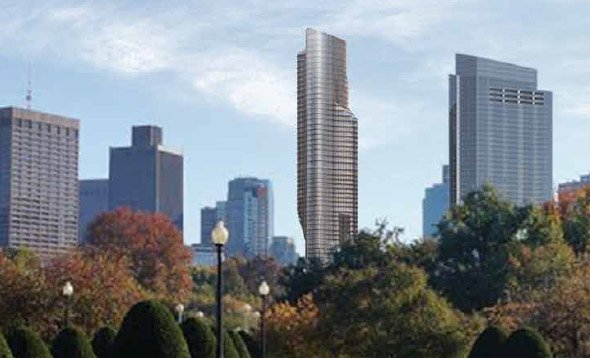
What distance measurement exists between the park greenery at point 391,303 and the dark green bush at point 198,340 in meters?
0.04

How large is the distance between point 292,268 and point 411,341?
138 feet

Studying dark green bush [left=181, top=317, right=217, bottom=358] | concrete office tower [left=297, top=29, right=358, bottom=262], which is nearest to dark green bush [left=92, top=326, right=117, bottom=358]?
dark green bush [left=181, top=317, right=217, bottom=358]

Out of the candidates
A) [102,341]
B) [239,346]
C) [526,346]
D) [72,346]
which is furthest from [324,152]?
[72,346]

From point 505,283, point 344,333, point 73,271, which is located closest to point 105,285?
point 73,271

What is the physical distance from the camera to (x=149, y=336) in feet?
106

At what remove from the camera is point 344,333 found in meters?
52.7

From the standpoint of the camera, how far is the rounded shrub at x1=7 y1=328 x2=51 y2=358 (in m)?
34.0

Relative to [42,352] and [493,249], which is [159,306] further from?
[493,249]

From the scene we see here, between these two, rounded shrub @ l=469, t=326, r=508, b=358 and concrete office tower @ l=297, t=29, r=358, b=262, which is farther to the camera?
concrete office tower @ l=297, t=29, r=358, b=262

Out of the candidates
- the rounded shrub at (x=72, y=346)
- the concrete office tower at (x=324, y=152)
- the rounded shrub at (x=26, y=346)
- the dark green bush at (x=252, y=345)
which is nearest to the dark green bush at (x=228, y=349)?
the rounded shrub at (x=72, y=346)

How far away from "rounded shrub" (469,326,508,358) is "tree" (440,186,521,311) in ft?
89.8

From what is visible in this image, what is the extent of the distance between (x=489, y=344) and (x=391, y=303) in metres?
11.4

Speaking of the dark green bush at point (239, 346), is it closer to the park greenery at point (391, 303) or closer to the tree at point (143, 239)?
the park greenery at point (391, 303)

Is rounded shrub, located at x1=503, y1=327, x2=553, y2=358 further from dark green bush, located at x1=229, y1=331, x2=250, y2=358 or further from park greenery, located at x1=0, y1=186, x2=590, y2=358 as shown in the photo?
dark green bush, located at x1=229, y1=331, x2=250, y2=358
